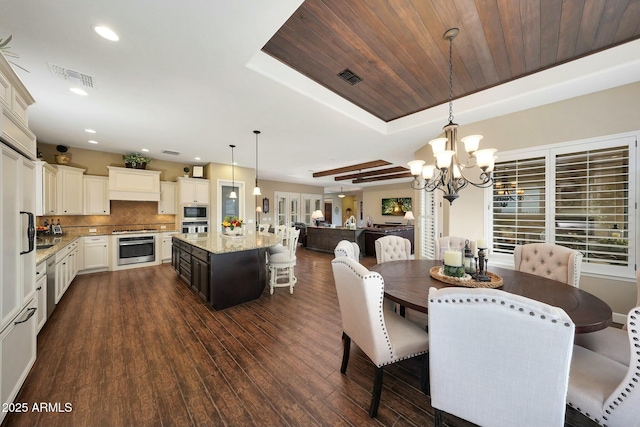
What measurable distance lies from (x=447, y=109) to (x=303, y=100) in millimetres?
2123

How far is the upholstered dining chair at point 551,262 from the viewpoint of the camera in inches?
80.2

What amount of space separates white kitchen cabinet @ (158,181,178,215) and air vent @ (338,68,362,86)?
5418 millimetres

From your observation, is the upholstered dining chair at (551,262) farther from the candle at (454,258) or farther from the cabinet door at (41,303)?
the cabinet door at (41,303)

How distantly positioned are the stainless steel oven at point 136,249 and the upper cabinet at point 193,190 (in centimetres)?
122

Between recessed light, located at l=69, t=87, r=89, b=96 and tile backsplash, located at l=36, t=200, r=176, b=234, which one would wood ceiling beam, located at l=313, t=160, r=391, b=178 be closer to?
tile backsplash, located at l=36, t=200, r=176, b=234

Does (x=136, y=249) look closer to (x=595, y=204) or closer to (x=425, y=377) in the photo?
(x=425, y=377)

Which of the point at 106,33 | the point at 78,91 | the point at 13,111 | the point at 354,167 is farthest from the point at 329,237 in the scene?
the point at 13,111

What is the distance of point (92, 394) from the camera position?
165 cm

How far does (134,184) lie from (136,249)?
152 centimetres

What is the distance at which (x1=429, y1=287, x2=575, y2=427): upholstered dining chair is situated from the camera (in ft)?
2.94

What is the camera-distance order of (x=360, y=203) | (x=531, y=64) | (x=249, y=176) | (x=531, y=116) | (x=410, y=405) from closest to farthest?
1. (x=410, y=405)
2. (x=531, y=64)
3. (x=531, y=116)
4. (x=249, y=176)
5. (x=360, y=203)

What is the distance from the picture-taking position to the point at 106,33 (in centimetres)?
176

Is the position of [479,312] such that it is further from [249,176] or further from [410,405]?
[249,176]

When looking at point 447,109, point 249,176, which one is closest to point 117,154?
point 249,176
